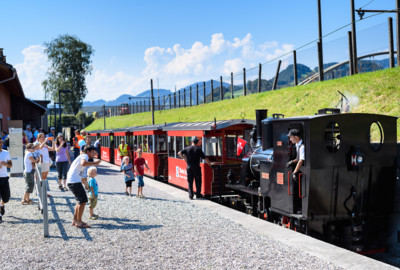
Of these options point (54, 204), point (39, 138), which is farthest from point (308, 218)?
point (39, 138)

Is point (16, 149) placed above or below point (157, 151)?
above

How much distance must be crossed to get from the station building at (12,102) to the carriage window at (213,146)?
13.6 metres

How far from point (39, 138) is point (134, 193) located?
3528 millimetres

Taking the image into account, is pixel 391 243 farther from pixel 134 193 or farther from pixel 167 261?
pixel 134 193

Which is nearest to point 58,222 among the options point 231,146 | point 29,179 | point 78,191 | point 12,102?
point 78,191

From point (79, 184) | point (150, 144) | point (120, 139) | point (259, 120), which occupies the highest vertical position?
point (259, 120)

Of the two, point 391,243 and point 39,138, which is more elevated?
point 39,138

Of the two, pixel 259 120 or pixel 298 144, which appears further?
pixel 259 120

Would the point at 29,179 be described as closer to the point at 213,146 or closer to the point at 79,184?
the point at 79,184

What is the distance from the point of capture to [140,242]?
7.02m

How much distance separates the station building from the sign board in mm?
6285

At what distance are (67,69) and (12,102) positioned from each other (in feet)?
101

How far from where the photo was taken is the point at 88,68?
6388 centimetres

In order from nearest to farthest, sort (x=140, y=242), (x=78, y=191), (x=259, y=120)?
(x=140, y=242) < (x=78, y=191) < (x=259, y=120)
